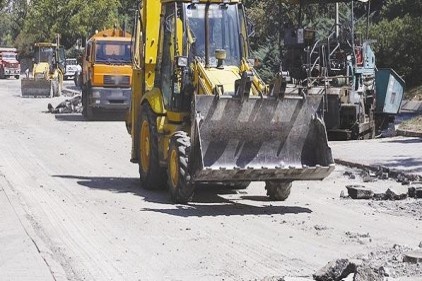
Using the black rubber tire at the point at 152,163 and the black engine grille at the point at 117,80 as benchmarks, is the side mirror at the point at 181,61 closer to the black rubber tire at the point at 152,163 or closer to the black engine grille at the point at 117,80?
the black rubber tire at the point at 152,163

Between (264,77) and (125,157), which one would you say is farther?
(264,77)

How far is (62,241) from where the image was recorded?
10.6m

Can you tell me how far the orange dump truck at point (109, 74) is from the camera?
29625 millimetres

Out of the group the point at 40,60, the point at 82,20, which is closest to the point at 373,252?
the point at 40,60

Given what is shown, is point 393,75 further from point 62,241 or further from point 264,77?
point 62,241

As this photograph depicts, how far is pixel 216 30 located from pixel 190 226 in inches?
157

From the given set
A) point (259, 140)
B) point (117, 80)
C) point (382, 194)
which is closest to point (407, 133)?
point (382, 194)

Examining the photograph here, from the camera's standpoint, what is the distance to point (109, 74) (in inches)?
1168

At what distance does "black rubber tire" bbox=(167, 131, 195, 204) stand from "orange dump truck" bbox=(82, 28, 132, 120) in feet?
54.1

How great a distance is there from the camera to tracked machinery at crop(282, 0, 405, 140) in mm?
21781

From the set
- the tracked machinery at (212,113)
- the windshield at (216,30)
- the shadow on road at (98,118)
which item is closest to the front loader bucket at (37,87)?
the shadow on road at (98,118)

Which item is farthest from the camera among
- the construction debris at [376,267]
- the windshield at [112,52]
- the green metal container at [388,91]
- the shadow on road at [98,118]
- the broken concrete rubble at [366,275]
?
the shadow on road at [98,118]

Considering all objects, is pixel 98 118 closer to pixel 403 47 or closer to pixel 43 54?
pixel 403 47

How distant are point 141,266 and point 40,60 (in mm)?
45936
